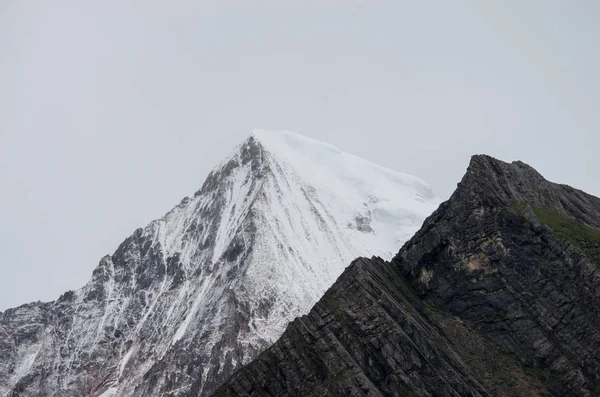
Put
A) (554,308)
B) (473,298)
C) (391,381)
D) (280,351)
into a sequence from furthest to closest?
(473,298), (554,308), (280,351), (391,381)

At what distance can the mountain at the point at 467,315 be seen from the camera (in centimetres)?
6975

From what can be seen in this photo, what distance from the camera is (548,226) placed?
85875 millimetres

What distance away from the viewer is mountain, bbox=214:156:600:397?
229 feet

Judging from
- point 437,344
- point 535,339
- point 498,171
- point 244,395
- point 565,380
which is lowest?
point 565,380

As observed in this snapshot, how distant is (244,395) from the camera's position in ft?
230

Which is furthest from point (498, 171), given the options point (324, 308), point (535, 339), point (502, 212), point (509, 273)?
point (324, 308)

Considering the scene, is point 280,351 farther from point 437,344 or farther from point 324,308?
point 437,344

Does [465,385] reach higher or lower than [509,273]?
lower

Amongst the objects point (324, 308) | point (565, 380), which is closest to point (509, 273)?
point (565, 380)

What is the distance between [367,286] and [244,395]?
1721 centimetres

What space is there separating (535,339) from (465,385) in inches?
460

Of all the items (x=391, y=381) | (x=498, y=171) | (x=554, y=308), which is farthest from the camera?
(x=498, y=171)

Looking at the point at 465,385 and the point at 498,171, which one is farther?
the point at 498,171

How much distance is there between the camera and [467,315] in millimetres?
83938
